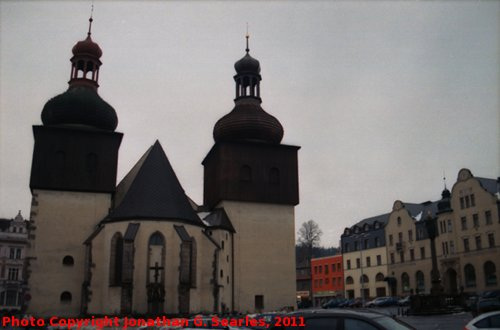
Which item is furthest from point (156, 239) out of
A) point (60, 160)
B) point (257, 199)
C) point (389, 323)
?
point (389, 323)

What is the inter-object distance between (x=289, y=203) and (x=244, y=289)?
24.5 feet

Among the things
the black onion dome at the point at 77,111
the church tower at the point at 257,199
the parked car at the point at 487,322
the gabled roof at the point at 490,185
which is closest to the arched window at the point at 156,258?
the church tower at the point at 257,199

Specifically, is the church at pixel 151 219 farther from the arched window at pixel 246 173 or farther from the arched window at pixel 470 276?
the arched window at pixel 470 276

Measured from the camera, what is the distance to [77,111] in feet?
127

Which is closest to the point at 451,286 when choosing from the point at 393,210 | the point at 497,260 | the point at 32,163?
the point at 497,260

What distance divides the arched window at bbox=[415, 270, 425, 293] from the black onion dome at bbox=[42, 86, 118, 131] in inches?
1519

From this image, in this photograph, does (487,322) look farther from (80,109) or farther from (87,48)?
(87,48)

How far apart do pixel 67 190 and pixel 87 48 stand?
12096 mm

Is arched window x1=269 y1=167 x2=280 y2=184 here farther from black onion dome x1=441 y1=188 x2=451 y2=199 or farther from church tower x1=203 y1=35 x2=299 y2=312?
black onion dome x1=441 y1=188 x2=451 y2=199

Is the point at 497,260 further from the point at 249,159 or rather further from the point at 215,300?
the point at 215,300

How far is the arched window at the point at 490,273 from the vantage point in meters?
50.0

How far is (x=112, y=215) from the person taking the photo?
33875mm

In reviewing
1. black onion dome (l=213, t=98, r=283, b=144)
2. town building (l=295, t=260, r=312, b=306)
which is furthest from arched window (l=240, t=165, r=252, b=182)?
town building (l=295, t=260, r=312, b=306)

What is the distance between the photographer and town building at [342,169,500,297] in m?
51.8
